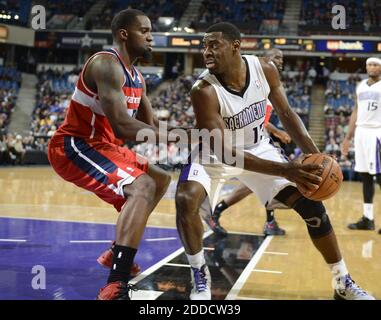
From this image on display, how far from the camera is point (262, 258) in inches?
159

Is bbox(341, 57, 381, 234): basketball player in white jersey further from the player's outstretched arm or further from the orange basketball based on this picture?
the player's outstretched arm

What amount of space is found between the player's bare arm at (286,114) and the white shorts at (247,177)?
17 centimetres

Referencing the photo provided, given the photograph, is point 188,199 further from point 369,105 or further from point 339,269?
point 369,105

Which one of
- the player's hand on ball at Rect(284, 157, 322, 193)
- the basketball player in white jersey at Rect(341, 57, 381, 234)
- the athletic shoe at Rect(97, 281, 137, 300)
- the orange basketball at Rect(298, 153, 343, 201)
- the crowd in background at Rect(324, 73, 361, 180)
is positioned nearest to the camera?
the athletic shoe at Rect(97, 281, 137, 300)

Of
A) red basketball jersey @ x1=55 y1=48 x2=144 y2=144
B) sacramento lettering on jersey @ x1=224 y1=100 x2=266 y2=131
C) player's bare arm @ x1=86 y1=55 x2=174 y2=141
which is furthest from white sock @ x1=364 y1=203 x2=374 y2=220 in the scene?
player's bare arm @ x1=86 y1=55 x2=174 y2=141

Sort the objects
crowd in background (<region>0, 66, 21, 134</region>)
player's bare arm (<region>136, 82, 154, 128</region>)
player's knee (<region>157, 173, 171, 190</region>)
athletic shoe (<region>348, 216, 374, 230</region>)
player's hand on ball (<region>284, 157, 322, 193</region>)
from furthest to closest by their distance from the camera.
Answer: crowd in background (<region>0, 66, 21, 134</region>) < athletic shoe (<region>348, 216, 374, 230</region>) < player's bare arm (<region>136, 82, 154, 128</region>) < player's knee (<region>157, 173, 171, 190</region>) < player's hand on ball (<region>284, 157, 322, 193</region>)

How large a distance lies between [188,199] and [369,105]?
11.5 ft

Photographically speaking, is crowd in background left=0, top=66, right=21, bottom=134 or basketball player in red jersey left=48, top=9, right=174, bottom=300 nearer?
basketball player in red jersey left=48, top=9, right=174, bottom=300

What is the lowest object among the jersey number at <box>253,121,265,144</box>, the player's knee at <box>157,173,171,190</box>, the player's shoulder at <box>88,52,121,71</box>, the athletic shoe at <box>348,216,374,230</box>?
the athletic shoe at <box>348,216,374,230</box>

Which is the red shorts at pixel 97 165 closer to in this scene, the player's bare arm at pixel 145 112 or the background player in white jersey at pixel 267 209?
the player's bare arm at pixel 145 112

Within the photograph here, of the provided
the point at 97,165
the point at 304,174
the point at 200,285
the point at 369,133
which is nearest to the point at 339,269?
the point at 304,174

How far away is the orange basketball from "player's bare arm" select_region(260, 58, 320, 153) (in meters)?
0.41

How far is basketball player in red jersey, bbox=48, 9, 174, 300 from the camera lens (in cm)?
275

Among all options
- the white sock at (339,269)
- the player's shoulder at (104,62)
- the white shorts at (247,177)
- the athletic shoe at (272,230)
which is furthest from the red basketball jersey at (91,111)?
the athletic shoe at (272,230)
